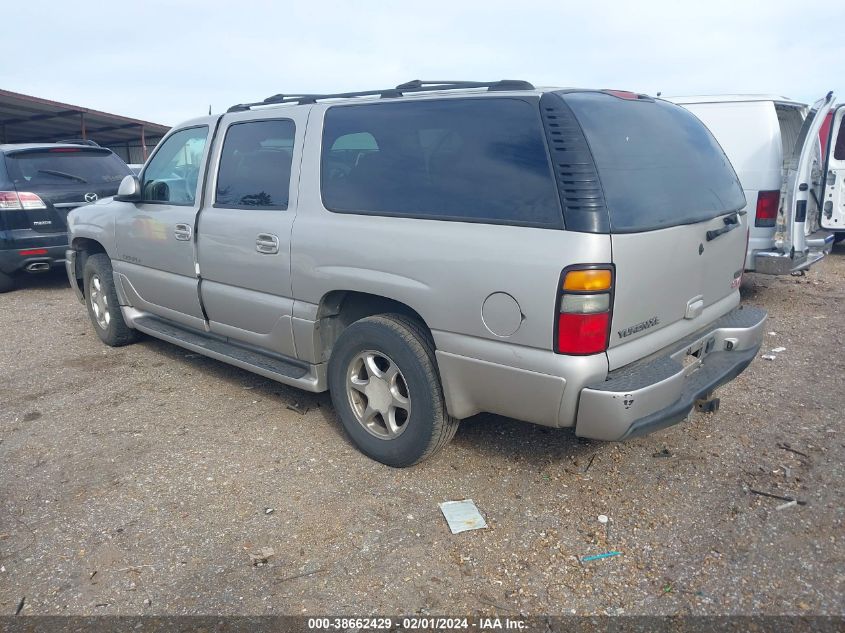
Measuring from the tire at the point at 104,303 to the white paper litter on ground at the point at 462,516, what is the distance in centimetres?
371

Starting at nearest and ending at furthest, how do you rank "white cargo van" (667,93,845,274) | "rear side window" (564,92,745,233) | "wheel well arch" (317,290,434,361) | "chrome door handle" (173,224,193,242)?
"rear side window" (564,92,745,233) < "wheel well arch" (317,290,434,361) < "chrome door handle" (173,224,193,242) < "white cargo van" (667,93,845,274)

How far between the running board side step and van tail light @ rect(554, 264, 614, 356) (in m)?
1.63

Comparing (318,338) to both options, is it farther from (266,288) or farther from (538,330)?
(538,330)

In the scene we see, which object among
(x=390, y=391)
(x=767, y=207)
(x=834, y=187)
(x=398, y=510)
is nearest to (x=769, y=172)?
(x=767, y=207)

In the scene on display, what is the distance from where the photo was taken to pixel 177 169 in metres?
4.60

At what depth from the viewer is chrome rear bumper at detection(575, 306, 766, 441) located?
2.63 metres

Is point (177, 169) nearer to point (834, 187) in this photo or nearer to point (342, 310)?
point (342, 310)

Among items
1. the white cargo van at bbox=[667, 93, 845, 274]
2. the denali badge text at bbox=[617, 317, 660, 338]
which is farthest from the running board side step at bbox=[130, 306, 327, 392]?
the white cargo van at bbox=[667, 93, 845, 274]

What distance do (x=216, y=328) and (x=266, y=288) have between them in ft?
2.42

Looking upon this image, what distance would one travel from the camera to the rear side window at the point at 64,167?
24.7 ft

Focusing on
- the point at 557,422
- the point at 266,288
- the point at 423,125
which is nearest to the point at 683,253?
the point at 557,422

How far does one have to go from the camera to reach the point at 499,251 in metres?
2.75

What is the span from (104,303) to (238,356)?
2.15 meters

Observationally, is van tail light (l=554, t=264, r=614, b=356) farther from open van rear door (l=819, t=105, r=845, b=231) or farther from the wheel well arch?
open van rear door (l=819, t=105, r=845, b=231)
